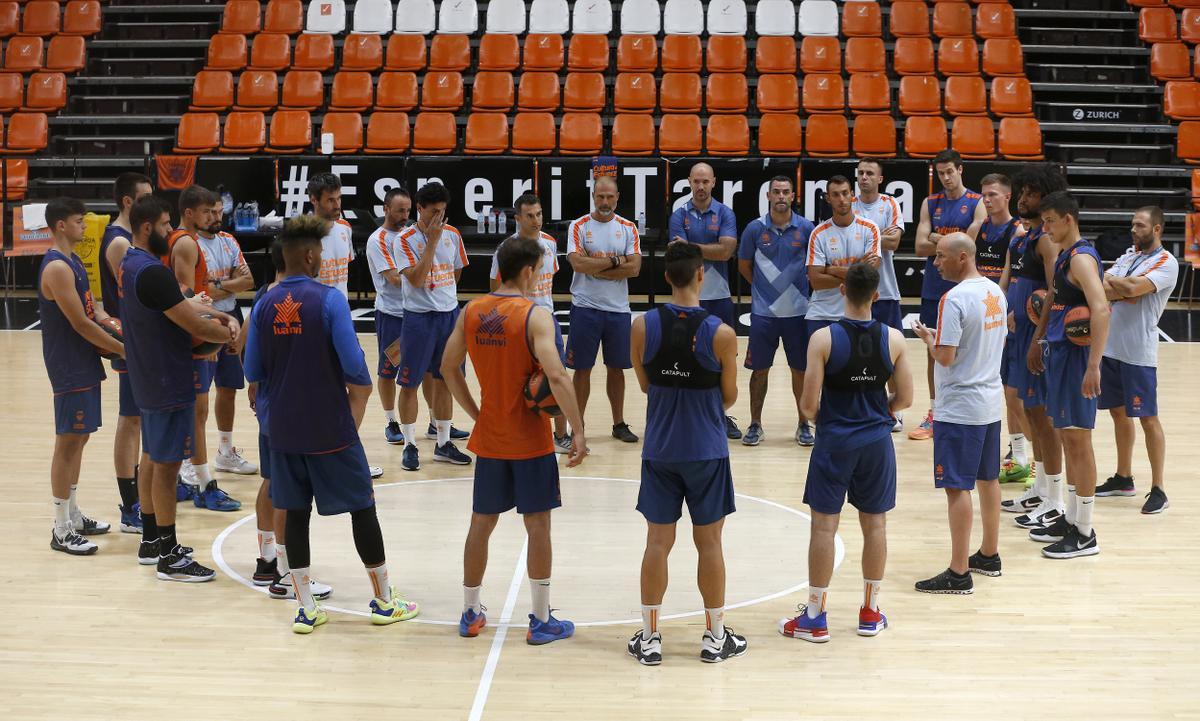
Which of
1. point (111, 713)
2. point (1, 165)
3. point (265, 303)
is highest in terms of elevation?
point (1, 165)

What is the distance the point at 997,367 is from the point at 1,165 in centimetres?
1317


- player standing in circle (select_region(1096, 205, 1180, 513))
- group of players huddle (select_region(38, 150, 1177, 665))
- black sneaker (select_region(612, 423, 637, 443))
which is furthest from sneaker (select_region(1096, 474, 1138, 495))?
black sneaker (select_region(612, 423, 637, 443))

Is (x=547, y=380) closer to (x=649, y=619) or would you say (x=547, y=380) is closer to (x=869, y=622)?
(x=649, y=619)

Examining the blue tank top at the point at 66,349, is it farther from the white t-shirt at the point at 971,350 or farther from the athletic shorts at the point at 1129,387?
the athletic shorts at the point at 1129,387

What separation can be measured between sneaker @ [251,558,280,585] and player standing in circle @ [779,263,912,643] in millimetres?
2625

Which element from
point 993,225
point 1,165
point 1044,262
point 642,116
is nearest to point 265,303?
point 1044,262

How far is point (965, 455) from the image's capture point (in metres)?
5.84

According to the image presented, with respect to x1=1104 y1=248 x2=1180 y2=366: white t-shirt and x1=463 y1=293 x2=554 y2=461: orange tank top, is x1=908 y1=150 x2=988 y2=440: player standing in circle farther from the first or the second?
x1=463 y1=293 x2=554 y2=461: orange tank top

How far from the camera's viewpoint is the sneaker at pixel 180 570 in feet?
20.0

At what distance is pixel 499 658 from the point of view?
5164mm

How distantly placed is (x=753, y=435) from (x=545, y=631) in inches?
158

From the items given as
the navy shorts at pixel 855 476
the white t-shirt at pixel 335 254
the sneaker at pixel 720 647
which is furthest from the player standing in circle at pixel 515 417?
the white t-shirt at pixel 335 254

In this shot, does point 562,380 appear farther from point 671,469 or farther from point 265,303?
point 265,303

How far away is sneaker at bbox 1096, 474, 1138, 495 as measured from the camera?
300 inches
